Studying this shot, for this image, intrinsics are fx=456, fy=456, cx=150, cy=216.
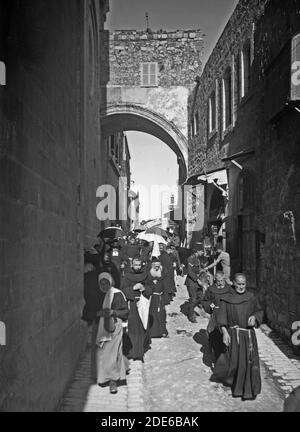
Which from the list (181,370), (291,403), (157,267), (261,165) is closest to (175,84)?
(261,165)

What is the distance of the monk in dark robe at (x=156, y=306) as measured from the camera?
8.74 metres

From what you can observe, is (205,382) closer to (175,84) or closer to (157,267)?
(157,267)

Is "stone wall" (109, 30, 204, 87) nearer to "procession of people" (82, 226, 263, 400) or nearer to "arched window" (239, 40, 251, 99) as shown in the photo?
"arched window" (239, 40, 251, 99)

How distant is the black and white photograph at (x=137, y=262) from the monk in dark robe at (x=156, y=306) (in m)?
0.03

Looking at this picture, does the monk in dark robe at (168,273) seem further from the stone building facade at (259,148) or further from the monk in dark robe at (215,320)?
the monk in dark robe at (215,320)

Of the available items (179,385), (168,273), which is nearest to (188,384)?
(179,385)

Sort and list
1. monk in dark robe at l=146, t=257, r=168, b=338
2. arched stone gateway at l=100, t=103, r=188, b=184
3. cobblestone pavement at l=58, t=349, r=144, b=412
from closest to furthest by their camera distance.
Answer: cobblestone pavement at l=58, t=349, r=144, b=412 < monk in dark robe at l=146, t=257, r=168, b=338 < arched stone gateway at l=100, t=103, r=188, b=184

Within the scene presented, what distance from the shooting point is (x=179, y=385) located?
596 centimetres

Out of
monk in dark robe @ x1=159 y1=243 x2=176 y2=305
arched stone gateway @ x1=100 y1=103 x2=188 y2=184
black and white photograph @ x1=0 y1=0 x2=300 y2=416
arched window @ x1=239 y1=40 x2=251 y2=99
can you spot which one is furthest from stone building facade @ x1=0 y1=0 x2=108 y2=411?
arched stone gateway @ x1=100 y1=103 x2=188 y2=184

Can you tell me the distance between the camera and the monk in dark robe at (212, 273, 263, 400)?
5695 mm

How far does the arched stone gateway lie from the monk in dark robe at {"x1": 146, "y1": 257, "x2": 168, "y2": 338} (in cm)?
1268

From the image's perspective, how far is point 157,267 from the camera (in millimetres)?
9117

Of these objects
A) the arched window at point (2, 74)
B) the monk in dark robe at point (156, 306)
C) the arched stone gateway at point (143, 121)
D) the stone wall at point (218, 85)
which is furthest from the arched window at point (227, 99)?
the arched window at point (2, 74)

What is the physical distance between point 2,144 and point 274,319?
7.03m
